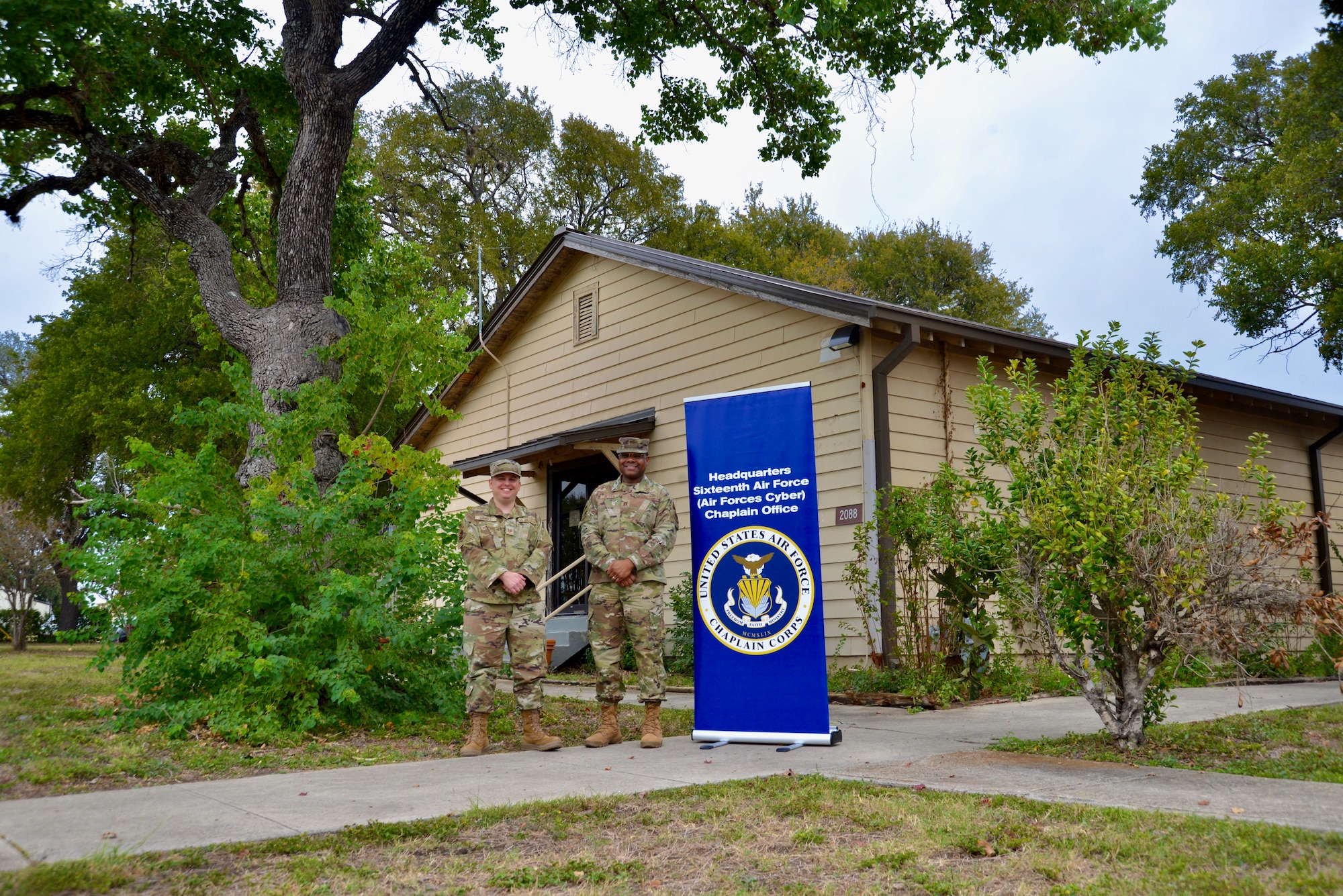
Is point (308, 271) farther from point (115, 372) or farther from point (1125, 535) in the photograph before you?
point (115, 372)

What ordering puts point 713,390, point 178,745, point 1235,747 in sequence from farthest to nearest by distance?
point 713,390, point 178,745, point 1235,747

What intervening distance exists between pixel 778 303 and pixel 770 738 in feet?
19.3

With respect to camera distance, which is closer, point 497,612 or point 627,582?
point 497,612

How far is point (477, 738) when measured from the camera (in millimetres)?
6516

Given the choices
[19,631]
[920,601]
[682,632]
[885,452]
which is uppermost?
[885,452]

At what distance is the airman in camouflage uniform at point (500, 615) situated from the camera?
21.5ft

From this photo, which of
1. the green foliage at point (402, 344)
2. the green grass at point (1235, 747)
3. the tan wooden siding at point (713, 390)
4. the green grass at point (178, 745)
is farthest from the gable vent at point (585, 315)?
the green grass at point (1235, 747)

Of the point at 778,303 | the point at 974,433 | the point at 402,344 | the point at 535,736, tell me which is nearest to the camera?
the point at 535,736

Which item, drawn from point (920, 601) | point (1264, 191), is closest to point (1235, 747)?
point (920, 601)

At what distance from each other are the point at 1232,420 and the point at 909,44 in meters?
6.80

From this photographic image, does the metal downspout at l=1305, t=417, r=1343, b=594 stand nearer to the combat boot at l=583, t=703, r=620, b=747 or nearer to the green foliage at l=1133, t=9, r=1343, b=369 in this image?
the green foliage at l=1133, t=9, r=1343, b=369

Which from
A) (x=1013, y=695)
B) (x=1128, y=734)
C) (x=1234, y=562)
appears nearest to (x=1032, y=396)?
(x=1234, y=562)

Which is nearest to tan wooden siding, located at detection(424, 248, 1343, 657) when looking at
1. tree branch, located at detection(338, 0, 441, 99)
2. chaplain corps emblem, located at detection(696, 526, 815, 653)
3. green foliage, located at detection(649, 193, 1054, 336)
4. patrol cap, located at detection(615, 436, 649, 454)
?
chaplain corps emblem, located at detection(696, 526, 815, 653)

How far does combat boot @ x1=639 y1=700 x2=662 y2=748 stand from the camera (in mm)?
6613
